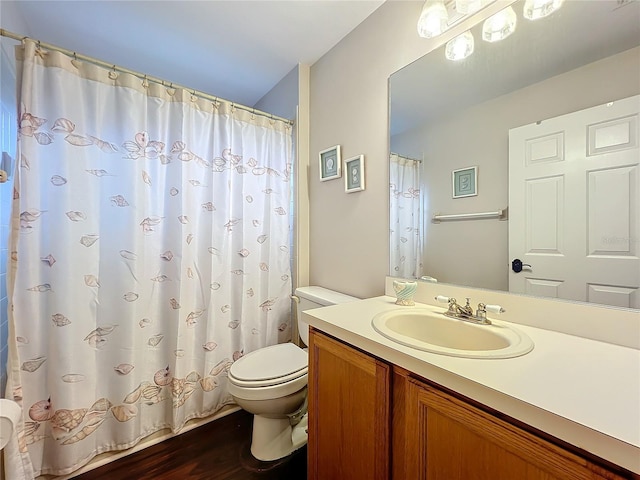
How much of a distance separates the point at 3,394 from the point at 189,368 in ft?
2.37

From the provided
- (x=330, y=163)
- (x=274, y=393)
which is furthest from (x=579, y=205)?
(x=274, y=393)

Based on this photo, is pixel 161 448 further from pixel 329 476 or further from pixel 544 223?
pixel 544 223

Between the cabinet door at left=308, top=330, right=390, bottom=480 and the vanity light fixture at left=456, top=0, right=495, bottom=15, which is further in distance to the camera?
the vanity light fixture at left=456, top=0, right=495, bottom=15

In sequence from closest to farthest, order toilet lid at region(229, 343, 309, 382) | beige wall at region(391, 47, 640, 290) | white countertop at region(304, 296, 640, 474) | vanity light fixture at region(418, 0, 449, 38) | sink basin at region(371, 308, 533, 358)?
1. white countertop at region(304, 296, 640, 474)
2. sink basin at region(371, 308, 533, 358)
3. beige wall at region(391, 47, 640, 290)
4. vanity light fixture at region(418, 0, 449, 38)
5. toilet lid at region(229, 343, 309, 382)

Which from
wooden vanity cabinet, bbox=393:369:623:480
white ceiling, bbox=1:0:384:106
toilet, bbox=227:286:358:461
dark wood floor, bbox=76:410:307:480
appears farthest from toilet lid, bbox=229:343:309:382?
white ceiling, bbox=1:0:384:106

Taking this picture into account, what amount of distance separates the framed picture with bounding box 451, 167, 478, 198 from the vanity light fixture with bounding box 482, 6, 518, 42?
502 mm

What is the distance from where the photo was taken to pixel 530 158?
3.11ft

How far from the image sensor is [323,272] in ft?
5.95

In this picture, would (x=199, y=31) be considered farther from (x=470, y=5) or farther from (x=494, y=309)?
(x=494, y=309)

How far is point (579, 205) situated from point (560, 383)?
590 millimetres

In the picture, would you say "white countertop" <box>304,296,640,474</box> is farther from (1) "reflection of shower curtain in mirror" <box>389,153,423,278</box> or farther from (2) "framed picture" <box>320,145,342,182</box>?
(2) "framed picture" <box>320,145,342,182</box>

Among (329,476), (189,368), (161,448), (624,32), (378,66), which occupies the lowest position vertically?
(161,448)

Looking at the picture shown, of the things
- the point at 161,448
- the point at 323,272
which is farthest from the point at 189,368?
the point at 323,272

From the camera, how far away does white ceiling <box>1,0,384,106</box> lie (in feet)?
4.52
